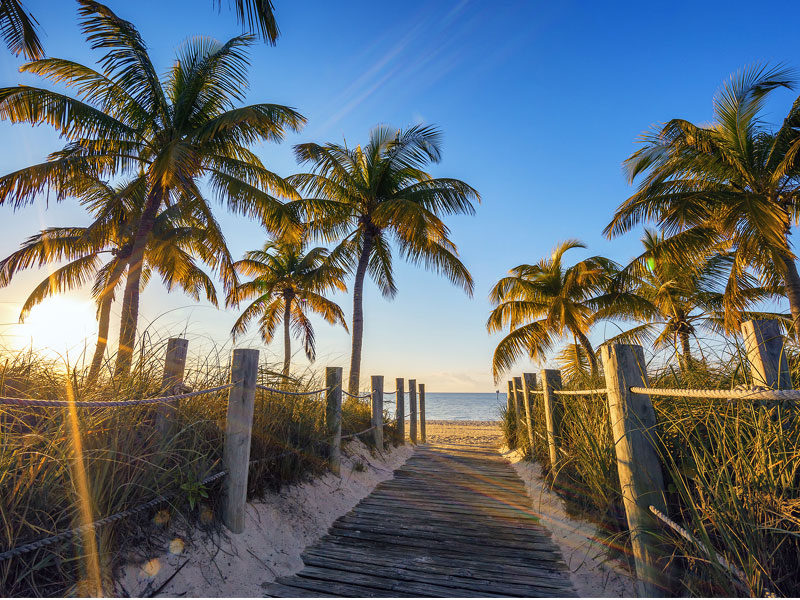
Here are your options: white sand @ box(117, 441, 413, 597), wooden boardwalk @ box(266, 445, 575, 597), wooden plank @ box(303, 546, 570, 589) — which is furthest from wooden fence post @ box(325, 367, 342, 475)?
wooden plank @ box(303, 546, 570, 589)

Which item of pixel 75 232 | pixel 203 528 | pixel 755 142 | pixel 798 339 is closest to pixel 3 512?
pixel 203 528

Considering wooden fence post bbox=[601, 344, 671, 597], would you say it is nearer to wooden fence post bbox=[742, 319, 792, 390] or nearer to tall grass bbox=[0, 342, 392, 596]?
wooden fence post bbox=[742, 319, 792, 390]

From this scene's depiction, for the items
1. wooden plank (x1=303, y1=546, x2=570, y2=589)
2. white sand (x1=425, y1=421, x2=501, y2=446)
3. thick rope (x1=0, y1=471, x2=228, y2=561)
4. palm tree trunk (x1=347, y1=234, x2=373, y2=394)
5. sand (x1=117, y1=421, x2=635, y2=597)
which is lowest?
white sand (x1=425, y1=421, x2=501, y2=446)

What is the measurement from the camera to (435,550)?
11.2ft

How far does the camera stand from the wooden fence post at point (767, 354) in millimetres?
2150

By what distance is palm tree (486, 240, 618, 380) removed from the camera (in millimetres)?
12250

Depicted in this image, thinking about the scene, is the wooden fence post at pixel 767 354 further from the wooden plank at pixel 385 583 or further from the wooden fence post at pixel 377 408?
the wooden fence post at pixel 377 408

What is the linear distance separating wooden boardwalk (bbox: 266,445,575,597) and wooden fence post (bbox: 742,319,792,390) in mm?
1853

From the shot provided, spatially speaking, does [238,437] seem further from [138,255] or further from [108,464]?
[138,255]

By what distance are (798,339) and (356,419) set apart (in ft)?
19.6

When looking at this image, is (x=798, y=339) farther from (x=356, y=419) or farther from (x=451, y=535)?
(x=356, y=419)

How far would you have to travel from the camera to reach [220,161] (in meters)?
9.73

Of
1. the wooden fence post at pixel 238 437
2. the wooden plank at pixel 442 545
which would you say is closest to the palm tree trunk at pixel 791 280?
the wooden plank at pixel 442 545

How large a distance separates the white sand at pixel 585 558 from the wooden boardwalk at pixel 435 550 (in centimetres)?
10
